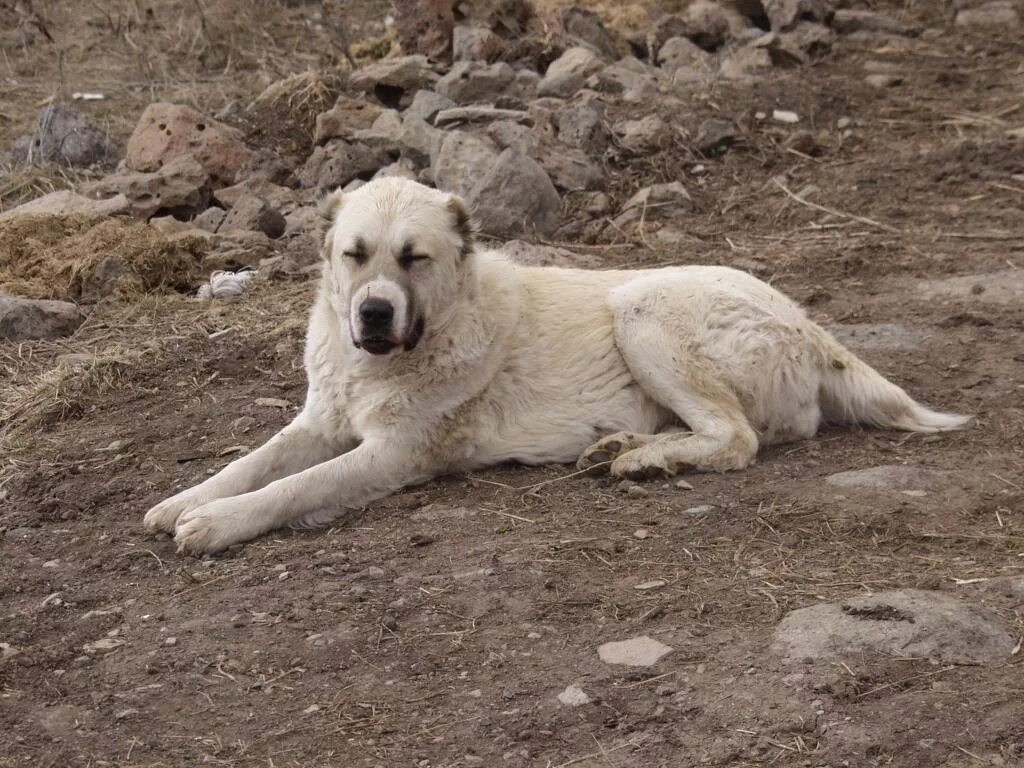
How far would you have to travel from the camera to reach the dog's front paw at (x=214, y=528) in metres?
4.70

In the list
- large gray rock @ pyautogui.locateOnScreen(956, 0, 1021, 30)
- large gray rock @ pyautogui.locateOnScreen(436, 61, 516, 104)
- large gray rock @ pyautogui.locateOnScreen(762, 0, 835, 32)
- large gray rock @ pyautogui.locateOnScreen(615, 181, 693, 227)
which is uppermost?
large gray rock @ pyautogui.locateOnScreen(762, 0, 835, 32)

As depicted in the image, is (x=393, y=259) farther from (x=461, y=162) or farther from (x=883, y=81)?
(x=883, y=81)

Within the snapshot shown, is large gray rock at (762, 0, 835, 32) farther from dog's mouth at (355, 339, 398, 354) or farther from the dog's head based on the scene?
dog's mouth at (355, 339, 398, 354)

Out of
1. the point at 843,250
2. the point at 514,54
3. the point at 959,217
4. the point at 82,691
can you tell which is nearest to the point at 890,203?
the point at 959,217

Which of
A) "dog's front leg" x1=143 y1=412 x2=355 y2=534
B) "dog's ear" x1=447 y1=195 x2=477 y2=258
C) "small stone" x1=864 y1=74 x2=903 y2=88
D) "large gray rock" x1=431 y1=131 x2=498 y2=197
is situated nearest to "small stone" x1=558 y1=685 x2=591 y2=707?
"dog's front leg" x1=143 y1=412 x2=355 y2=534

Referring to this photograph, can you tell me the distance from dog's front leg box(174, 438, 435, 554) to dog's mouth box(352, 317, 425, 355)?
1.28 feet

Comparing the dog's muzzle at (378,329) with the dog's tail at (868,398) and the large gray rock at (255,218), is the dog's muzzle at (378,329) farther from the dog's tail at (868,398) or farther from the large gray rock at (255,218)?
the large gray rock at (255,218)

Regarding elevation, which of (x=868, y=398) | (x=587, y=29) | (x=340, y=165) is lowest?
(x=868, y=398)

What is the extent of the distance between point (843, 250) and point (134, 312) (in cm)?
447

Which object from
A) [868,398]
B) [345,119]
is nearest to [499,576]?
[868,398]

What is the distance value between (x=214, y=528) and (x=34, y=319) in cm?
303

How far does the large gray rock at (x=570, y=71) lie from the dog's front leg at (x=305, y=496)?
629 cm

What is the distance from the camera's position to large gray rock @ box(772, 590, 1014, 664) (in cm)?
355

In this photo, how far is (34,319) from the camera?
7148 millimetres
